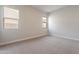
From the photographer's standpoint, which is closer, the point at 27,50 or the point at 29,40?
the point at 27,50

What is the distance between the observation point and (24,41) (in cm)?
188

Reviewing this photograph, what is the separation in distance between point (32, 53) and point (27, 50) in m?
0.14

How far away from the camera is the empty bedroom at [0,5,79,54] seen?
179cm

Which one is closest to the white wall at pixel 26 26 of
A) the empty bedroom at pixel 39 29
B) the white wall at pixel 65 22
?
the empty bedroom at pixel 39 29

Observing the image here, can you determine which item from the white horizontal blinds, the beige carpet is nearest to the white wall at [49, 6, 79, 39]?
the beige carpet

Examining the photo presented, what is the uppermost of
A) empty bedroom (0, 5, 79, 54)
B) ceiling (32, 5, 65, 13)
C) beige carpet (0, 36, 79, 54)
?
ceiling (32, 5, 65, 13)

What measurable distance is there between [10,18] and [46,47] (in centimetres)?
111

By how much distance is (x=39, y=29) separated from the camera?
6.34 ft

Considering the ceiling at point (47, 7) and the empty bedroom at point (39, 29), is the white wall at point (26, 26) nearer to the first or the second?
the empty bedroom at point (39, 29)

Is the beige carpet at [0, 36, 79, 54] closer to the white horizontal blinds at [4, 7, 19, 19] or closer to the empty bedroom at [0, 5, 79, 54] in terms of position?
the empty bedroom at [0, 5, 79, 54]

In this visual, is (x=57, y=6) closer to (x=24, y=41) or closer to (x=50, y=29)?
(x=50, y=29)

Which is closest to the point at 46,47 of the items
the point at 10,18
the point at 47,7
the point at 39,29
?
the point at 39,29

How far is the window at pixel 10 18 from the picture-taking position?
1835 millimetres

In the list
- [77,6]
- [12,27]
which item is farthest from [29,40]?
[77,6]
